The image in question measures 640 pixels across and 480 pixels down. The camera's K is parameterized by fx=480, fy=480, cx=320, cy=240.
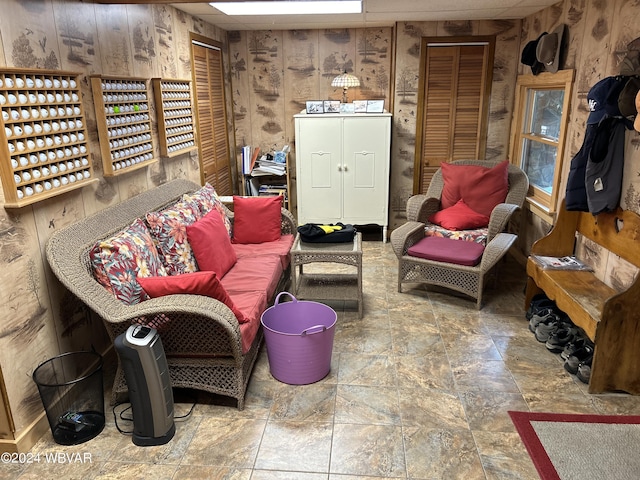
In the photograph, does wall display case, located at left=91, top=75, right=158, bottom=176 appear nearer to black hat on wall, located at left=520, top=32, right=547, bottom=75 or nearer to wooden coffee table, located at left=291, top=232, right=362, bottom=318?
wooden coffee table, located at left=291, top=232, right=362, bottom=318

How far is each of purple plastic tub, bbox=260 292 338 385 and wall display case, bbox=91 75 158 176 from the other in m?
1.20

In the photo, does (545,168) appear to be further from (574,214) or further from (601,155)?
(601,155)

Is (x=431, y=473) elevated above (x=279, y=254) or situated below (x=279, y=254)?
below

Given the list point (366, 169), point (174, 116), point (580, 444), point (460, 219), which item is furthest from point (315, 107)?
point (580, 444)

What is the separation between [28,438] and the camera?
2.05 metres

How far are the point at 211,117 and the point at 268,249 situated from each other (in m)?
1.70

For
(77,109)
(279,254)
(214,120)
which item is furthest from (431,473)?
(214,120)

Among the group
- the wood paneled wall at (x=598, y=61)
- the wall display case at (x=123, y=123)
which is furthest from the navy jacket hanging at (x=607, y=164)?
the wall display case at (x=123, y=123)

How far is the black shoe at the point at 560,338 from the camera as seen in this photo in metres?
2.80

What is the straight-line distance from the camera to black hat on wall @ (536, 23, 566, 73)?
3497 mm

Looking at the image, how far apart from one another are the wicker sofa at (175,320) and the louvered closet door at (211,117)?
6.04ft

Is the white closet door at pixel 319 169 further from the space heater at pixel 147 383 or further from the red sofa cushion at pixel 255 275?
the space heater at pixel 147 383

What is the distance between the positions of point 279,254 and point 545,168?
97.2 inches

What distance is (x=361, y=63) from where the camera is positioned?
4898 mm
